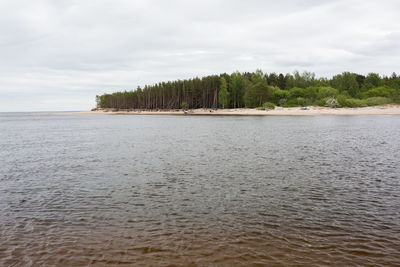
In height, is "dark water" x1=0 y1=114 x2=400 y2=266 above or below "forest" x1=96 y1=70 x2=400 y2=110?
below

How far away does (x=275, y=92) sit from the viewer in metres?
142

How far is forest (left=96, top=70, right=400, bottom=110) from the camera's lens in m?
127

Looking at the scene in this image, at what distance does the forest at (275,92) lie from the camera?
417 ft

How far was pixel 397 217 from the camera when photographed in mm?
10008

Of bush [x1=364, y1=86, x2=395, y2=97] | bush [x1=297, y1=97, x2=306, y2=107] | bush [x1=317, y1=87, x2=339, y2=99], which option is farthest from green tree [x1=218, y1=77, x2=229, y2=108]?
bush [x1=364, y1=86, x2=395, y2=97]

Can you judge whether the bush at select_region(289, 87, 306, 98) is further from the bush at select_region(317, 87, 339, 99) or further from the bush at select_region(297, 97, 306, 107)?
the bush at select_region(297, 97, 306, 107)

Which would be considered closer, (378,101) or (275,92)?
(378,101)

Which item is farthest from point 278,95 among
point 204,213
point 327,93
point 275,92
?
point 204,213

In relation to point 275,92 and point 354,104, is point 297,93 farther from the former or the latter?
point 354,104

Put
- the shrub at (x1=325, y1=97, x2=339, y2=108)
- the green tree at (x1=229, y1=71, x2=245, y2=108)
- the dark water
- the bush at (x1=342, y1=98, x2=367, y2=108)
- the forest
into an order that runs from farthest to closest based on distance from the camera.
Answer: the green tree at (x1=229, y1=71, x2=245, y2=108)
the forest
the shrub at (x1=325, y1=97, x2=339, y2=108)
the bush at (x1=342, y1=98, x2=367, y2=108)
the dark water

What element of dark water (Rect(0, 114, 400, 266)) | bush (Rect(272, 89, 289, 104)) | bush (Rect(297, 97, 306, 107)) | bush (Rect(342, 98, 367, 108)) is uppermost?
bush (Rect(272, 89, 289, 104))

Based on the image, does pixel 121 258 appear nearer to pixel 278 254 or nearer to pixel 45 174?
pixel 278 254

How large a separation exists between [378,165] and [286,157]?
21.3 feet

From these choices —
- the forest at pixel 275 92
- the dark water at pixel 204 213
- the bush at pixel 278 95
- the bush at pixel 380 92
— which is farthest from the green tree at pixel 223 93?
the dark water at pixel 204 213
